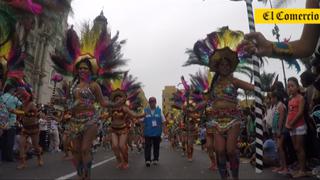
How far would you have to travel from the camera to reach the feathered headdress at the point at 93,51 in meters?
9.78

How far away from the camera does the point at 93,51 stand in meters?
10.4

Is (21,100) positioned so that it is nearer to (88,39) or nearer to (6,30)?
(6,30)

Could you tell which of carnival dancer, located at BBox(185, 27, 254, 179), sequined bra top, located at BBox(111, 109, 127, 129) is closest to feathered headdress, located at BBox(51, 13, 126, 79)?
sequined bra top, located at BBox(111, 109, 127, 129)

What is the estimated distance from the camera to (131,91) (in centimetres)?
1756

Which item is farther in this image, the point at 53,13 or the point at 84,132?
the point at 53,13

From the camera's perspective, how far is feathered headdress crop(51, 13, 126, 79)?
32.1 feet

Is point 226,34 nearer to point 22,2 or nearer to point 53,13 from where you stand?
point 22,2

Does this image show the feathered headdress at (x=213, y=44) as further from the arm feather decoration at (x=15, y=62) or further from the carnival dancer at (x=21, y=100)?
the carnival dancer at (x=21, y=100)

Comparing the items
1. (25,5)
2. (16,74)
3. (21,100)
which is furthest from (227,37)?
(25,5)

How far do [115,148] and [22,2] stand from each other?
206 inches

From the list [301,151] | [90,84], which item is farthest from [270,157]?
[90,84]

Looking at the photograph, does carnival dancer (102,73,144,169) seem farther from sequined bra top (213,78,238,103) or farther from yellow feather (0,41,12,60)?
sequined bra top (213,78,238,103)

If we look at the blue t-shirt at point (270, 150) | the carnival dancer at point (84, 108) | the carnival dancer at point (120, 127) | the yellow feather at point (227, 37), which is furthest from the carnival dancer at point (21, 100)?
the blue t-shirt at point (270, 150)

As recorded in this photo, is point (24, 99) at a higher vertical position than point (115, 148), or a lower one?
higher
